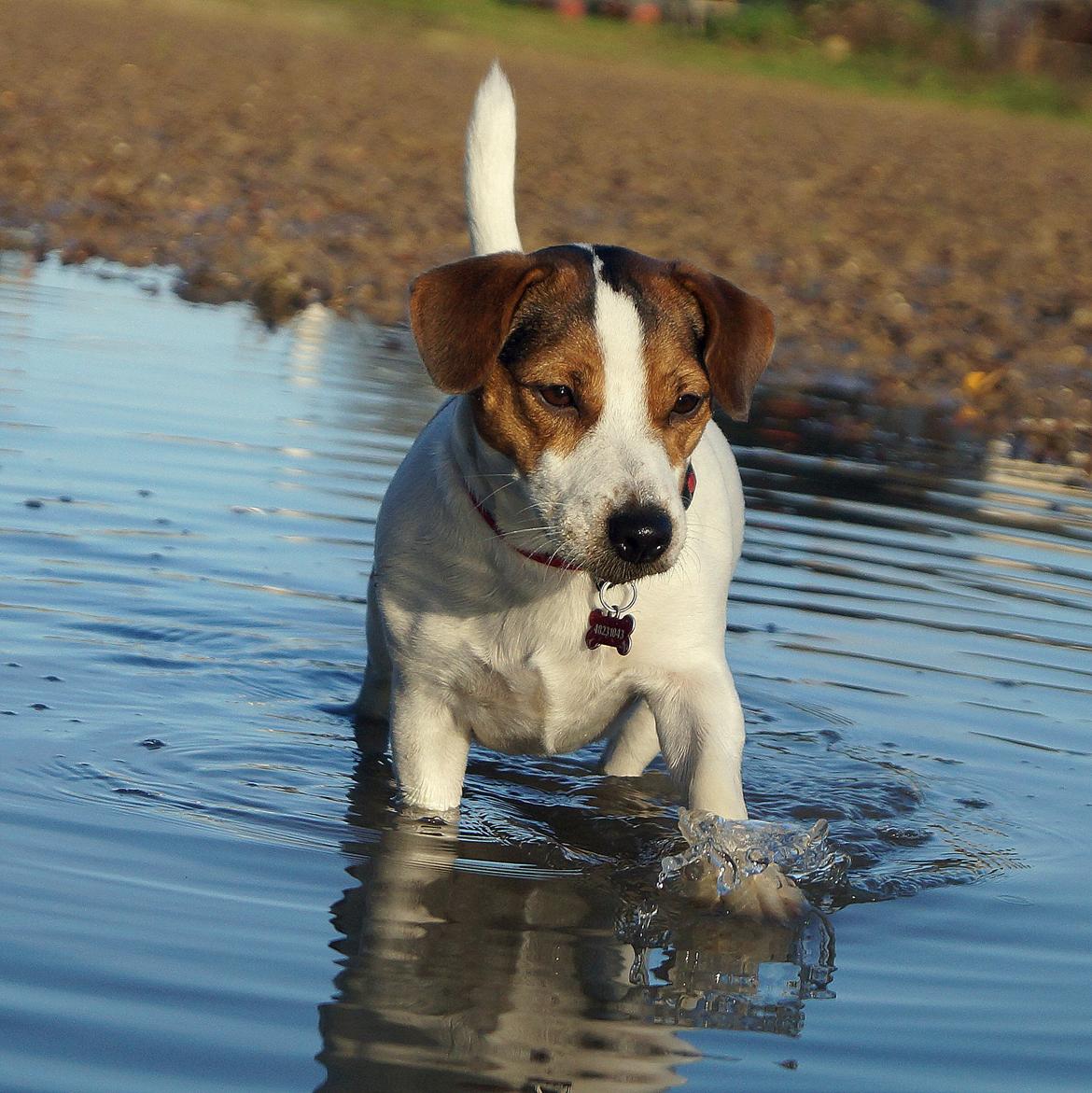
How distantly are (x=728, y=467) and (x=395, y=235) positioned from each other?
11887mm

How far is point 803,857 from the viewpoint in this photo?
17.0 feet

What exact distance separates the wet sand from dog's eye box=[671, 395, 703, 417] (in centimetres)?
725

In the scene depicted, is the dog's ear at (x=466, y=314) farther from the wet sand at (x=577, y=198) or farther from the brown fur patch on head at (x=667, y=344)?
the wet sand at (x=577, y=198)

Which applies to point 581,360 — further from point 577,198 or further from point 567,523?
point 577,198

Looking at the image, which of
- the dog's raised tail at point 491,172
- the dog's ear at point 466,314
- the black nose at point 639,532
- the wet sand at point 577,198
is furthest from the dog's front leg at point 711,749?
the wet sand at point 577,198

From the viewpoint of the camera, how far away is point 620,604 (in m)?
5.07

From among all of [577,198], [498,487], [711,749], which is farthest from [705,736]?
[577,198]

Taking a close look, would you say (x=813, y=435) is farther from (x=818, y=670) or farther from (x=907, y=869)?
(x=907, y=869)

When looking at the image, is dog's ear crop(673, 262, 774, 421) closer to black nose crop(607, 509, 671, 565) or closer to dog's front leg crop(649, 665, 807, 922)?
black nose crop(607, 509, 671, 565)

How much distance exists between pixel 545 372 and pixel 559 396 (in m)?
0.07

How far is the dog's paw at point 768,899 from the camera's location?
482 cm

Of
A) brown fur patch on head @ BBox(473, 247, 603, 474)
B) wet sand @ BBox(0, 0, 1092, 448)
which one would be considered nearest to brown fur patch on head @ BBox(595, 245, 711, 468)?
brown fur patch on head @ BBox(473, 247, 603, 474)

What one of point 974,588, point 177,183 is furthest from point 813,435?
point 177,183

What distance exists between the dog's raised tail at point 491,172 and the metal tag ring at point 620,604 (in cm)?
139
